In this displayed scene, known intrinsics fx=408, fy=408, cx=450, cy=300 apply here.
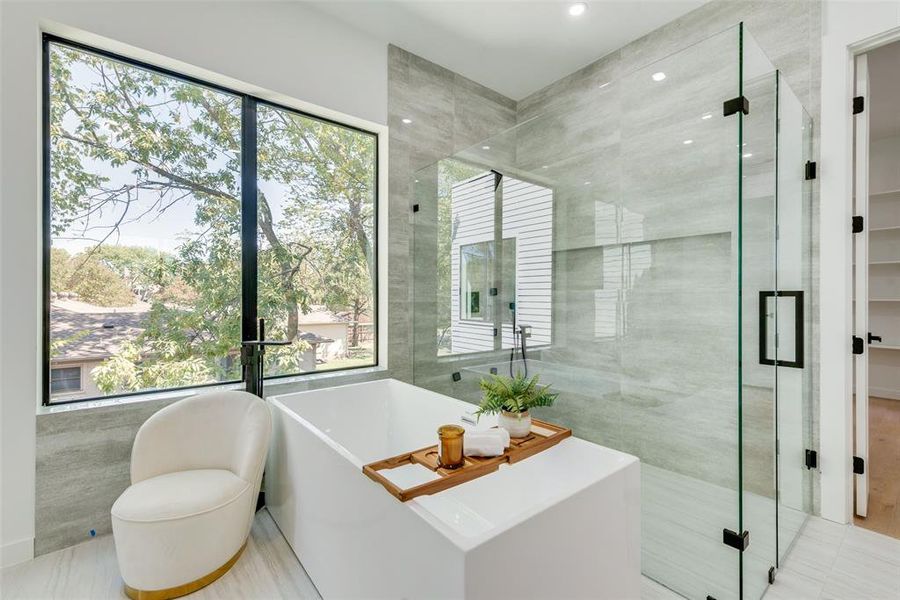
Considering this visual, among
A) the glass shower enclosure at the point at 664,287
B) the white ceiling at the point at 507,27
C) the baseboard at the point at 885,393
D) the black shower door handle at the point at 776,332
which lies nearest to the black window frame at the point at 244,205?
the glass shower enclosure at the point at 664,287

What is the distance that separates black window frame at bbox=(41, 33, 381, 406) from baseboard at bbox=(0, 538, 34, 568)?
2.11 feet

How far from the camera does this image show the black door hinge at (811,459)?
2.29m

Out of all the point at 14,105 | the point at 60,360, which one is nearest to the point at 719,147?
the point at 14,105

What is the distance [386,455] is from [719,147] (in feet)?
8.32

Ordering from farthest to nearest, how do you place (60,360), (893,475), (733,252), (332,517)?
1. (893,475)
2. (60,360)
3. (733,252)
4. (332,517)

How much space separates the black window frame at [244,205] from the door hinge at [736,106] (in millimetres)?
2311

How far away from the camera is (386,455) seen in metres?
2.69

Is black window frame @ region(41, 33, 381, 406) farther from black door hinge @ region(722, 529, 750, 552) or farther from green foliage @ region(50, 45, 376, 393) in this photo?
black door hinge @ region(722, 529, 750, 552)

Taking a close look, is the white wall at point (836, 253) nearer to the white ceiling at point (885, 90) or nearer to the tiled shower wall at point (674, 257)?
the tiled shower wall at point (674, 257)

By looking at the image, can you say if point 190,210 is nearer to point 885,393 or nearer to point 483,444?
point 483,444

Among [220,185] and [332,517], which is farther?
[220,185]

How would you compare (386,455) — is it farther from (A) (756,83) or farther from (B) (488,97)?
(B) (488,97)

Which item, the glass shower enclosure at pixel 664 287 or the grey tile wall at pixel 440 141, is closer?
the glass shower enclosure at pixel 664 287

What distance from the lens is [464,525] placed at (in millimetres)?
1586
